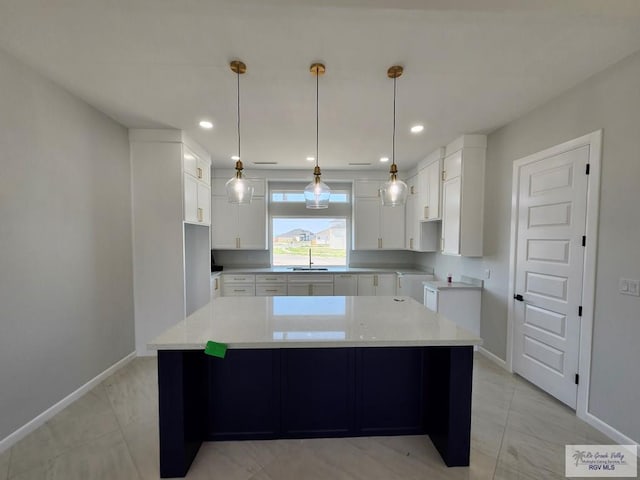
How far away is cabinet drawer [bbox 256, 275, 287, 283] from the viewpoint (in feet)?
14.7

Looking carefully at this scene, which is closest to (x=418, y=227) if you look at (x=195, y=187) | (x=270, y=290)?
(x=270, y=290)

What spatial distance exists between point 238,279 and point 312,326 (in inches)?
118

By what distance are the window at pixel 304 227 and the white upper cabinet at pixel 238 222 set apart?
41 cm

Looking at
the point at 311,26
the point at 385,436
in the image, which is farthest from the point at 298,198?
the point at 385,436

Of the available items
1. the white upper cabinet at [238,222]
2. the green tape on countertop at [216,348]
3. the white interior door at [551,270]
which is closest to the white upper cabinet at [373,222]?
the white upper cabinet at [238,222]

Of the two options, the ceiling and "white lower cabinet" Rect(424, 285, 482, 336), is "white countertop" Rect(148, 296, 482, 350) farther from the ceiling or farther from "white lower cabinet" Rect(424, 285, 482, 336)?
the ceiling

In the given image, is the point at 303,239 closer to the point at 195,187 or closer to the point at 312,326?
the point at 195,187

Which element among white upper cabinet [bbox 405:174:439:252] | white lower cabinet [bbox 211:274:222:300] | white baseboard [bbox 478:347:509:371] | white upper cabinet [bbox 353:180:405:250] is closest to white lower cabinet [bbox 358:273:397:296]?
white upper cabinet [bbox 353:180:405:250]

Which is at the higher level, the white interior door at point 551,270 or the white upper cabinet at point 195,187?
the white upper cabinet at point 195,187

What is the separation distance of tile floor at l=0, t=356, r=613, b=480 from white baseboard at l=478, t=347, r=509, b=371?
616mm

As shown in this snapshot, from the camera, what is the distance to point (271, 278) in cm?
449

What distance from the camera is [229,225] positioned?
15.3ft

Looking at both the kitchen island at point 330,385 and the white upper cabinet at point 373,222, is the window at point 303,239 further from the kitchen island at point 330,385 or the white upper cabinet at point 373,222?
the kitchen island at point 330,385

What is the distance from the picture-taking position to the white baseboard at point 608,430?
179 centimetres
